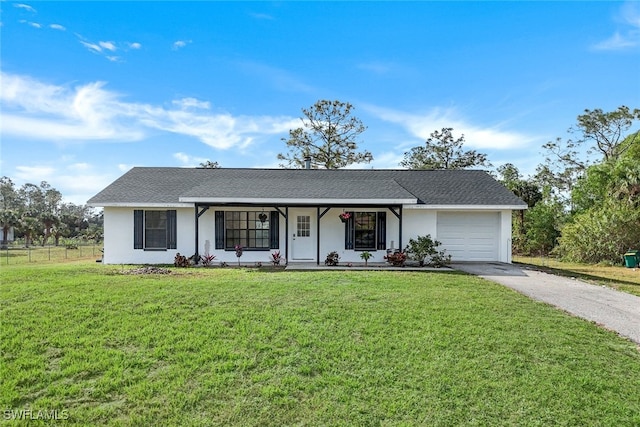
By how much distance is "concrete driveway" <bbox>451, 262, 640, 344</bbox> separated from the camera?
20.7ft

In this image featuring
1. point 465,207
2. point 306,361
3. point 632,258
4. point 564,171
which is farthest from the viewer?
point 564,171

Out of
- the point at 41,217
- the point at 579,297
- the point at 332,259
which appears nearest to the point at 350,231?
the point at 332,259

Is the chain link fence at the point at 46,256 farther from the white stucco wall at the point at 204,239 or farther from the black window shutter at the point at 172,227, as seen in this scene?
the black window shutter at the point at 172,227

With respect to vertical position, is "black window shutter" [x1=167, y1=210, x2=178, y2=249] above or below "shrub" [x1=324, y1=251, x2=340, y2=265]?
above

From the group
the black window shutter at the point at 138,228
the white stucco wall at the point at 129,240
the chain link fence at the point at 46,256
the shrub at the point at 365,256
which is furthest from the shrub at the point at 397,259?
the chain link fence at the point at 46,256

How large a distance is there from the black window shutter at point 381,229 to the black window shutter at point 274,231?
3931mm

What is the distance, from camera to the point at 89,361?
436 centimetres

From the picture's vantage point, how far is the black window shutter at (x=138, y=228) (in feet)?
44.5

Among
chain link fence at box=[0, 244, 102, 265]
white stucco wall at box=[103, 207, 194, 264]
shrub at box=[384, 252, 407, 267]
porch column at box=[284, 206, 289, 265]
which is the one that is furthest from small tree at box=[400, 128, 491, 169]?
chain link fence at box=[0, 244, 102, 265]

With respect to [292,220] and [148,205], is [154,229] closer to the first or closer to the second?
[148,205]

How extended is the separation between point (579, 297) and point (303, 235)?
350 inches

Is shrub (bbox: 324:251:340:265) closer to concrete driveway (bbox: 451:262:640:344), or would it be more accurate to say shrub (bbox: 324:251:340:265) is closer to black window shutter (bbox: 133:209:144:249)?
concrete driveway (bbox: 451:262:640:344)

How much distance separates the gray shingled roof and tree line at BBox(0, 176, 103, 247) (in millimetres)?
22985

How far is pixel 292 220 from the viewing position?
13891 millimetres
